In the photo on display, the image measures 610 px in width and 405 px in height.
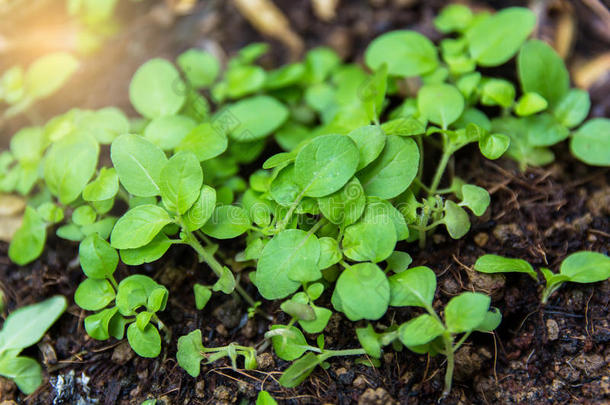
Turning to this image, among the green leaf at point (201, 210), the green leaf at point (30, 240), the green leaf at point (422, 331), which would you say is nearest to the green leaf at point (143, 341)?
the green leaf at point (201, 210)

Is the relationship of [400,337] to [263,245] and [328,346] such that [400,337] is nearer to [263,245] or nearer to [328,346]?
[328,346]

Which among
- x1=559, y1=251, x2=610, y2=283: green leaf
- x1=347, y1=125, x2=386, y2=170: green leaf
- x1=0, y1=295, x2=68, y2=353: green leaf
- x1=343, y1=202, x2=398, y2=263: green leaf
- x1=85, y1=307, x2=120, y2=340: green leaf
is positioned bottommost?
x1=559, y1=251, x2=610, y2=283: green leaf

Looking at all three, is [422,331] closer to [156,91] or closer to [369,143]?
[369,143]

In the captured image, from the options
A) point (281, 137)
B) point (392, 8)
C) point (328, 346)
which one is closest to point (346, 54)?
point (392, 8)

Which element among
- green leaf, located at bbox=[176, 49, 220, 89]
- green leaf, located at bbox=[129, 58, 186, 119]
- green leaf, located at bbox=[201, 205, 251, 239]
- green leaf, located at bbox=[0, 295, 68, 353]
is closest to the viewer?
green leaf, located at bbox=[201, 205, 251, 239]

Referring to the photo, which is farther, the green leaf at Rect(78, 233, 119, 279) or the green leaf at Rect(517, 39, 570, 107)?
the green leaf at Rect(517, 39, 570, 107)

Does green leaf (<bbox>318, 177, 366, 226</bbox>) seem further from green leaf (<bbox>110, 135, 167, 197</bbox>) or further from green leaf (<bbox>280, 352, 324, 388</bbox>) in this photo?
green leaf (<bbox>110, 135, 167, 197</bbox>)

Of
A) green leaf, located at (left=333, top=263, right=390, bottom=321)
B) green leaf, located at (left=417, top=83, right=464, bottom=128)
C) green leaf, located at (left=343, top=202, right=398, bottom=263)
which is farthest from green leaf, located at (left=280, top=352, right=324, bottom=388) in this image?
green leaf, located at (left=417, top=83, right=464, bottom=128)
